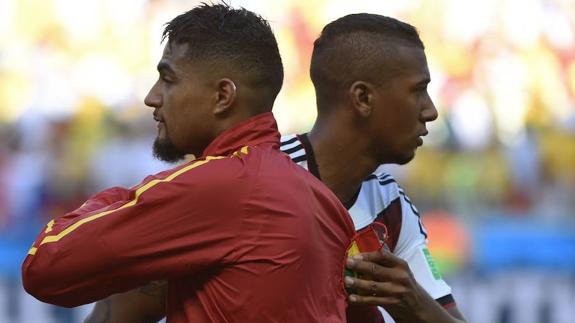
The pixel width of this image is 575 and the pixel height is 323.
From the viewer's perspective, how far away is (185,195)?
2391 millimetres

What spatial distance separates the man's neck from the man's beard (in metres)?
0.70

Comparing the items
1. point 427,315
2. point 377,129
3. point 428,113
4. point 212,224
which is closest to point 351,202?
point 377,129

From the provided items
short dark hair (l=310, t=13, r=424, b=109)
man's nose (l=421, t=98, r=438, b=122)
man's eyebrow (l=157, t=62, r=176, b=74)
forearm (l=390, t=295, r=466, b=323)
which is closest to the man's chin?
man's nose (l=421, t=98, r=438, b=122)

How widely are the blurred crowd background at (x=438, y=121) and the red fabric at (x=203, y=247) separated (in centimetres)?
637

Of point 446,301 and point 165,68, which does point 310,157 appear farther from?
point 165,68

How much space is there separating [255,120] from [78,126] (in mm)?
6472

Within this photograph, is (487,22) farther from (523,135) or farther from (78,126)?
(78,126)

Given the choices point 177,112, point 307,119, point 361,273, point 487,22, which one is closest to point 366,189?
point 361,273

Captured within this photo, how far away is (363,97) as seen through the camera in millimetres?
3260

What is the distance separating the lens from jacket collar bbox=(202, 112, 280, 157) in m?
2.52

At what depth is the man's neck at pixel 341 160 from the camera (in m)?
3.29

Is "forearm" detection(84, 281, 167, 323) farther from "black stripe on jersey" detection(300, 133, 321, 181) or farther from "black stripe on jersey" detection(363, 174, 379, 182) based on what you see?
"black stripe on jersey" detection(363, 174, 379, 182)

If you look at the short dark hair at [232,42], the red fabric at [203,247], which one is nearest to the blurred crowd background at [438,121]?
the short dark hair at [232,42]

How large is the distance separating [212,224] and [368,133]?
3.22ft
